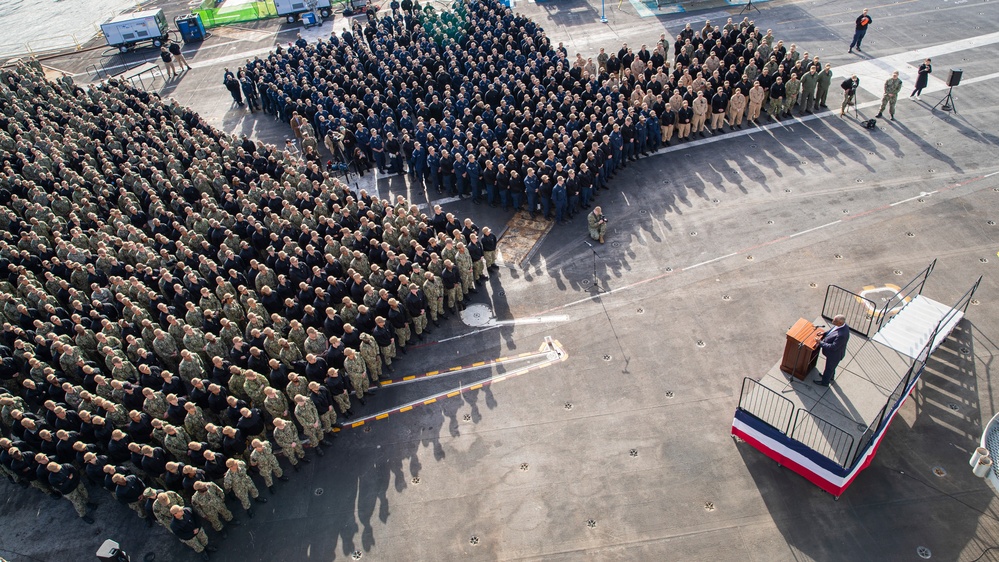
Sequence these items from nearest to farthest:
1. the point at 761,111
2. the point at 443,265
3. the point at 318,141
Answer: the point at 443,265 → the point at 761,111 → the point at 318,141

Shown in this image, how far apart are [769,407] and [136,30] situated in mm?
37820

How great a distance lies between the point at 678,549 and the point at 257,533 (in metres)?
7.71

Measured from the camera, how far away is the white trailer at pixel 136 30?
36062 mm

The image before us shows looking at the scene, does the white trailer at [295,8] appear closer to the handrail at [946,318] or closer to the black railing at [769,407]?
the black railing at [769,407]

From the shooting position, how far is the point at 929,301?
1392cm

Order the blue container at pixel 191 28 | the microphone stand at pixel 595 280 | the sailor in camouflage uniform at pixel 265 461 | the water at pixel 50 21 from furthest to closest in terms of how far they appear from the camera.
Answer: the water at pixel 50 21
the blue container at pixel 191 28
the microphone stand at pixel 595 280
the sailor in camouflage uniform at pixel 265 461

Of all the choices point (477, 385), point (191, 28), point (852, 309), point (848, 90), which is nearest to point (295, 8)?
point (191, 28)

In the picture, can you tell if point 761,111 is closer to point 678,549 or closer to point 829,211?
point 829,211

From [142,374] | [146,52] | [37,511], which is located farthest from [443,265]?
[146,52]

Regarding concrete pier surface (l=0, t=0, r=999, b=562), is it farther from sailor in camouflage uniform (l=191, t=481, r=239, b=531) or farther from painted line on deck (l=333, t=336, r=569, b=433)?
sailor in camouflage uniform (l=191, t=481, r=239, b=531)

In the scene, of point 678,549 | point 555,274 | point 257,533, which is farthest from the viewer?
point 555,274

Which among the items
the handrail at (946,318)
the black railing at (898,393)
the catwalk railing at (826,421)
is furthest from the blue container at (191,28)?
the black railing at (898,393)

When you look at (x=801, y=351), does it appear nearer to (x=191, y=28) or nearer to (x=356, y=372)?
(x=356, y=372)

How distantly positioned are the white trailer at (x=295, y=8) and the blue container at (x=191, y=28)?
429 centimetres
